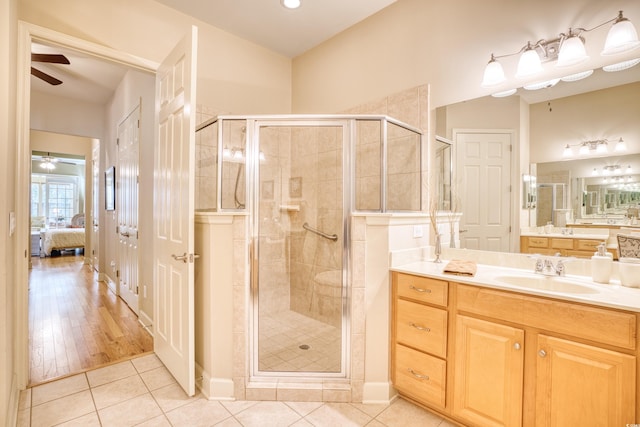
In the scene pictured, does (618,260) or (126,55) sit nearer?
Result: (618,260)

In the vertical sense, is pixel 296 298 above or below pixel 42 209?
below

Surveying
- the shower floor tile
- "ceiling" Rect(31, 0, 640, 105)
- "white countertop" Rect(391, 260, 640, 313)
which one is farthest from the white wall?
"white countertop" Rect(391, 260, 640, 313)

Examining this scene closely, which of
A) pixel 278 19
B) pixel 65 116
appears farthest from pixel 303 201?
pixel 65 116

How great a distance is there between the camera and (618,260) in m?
1.67

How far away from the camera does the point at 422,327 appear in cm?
181

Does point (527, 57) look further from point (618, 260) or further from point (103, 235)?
point (103, 235)

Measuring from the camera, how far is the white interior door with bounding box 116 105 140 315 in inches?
137

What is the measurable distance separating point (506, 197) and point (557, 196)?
0.92ft

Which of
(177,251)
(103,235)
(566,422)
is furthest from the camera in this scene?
(103,235)

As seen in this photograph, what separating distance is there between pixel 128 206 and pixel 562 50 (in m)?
4.38

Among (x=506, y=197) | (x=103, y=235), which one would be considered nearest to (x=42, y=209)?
(x=103, y=235)

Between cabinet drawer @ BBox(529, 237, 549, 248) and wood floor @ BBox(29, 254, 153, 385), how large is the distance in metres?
3.13

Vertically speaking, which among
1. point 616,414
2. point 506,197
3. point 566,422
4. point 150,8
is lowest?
point 566,422

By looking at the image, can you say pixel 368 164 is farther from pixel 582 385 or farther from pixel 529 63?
pixel 582 385
